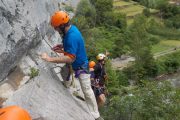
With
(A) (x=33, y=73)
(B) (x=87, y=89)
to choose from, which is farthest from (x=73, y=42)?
(B) (x=87, y=89)

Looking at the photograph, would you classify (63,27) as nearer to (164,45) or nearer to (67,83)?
(67,83)

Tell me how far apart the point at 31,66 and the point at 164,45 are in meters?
57.3

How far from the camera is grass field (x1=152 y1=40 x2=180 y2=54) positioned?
61.8 metres

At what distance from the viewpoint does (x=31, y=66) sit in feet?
27.5

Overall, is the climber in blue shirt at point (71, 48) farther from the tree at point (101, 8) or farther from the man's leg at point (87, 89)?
the tree at point (101, 8)

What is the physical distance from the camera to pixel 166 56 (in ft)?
187

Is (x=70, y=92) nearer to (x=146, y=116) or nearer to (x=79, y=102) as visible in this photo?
(x=79, y=102)

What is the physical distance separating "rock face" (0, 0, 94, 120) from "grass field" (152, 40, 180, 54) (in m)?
52.3

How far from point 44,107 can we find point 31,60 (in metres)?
1.46

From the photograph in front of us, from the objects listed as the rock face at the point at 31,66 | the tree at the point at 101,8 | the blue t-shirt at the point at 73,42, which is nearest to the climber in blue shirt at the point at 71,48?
the blue t-shirt at the point at 73,42

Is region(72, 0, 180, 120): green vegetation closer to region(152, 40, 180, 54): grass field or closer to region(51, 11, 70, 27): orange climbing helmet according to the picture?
region(152, 40, 180, 54): grass field

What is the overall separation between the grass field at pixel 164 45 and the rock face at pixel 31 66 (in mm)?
52310

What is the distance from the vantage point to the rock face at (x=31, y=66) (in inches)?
291

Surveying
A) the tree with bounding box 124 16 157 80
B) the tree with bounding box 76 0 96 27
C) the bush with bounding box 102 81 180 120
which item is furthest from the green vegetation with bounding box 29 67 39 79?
the tree with bounding box 76 0 96 27
